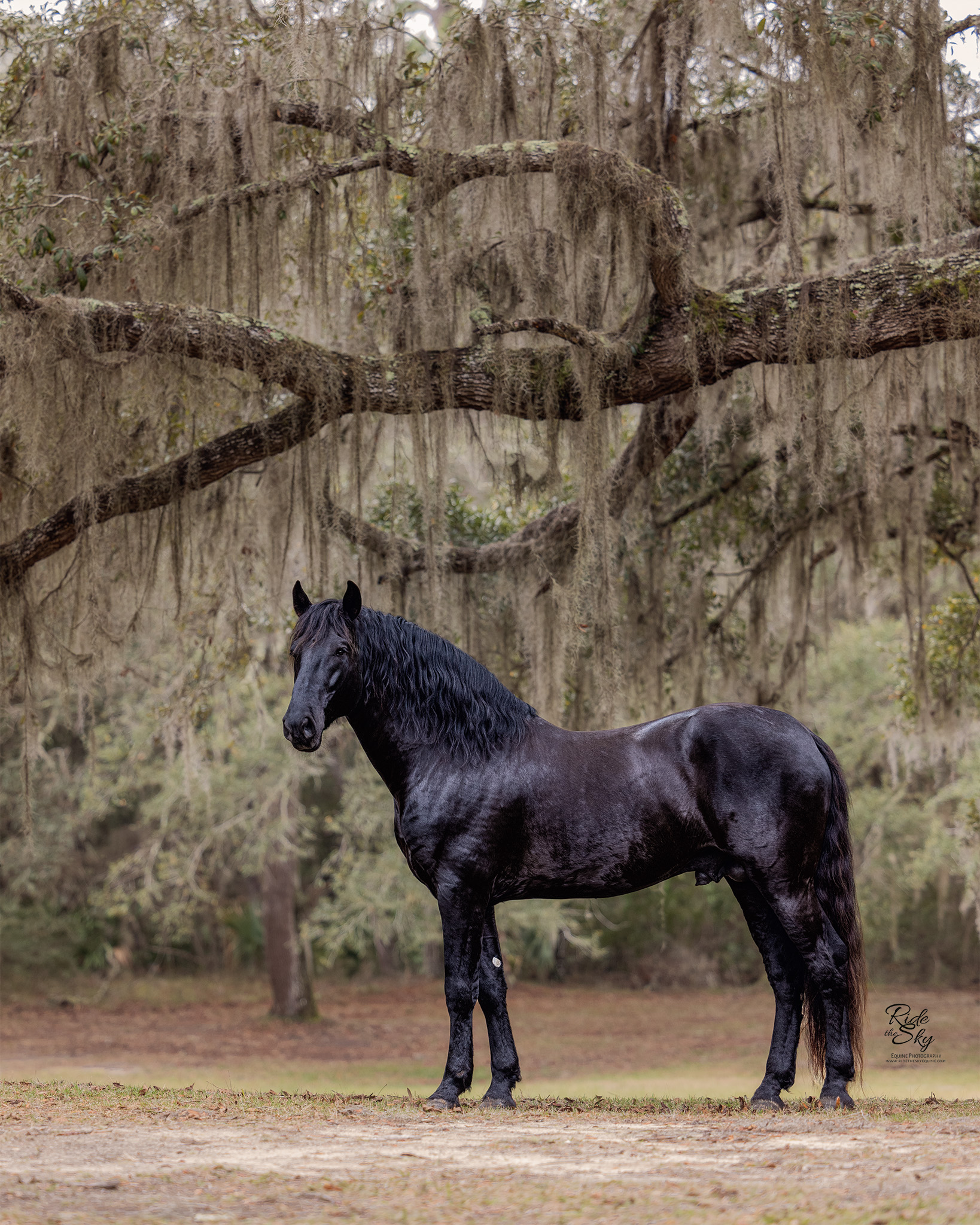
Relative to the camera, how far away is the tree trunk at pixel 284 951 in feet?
56.0

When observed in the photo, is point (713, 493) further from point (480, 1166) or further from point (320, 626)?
point (480, 1166)

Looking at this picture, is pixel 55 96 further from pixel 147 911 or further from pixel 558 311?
pixel 147 911

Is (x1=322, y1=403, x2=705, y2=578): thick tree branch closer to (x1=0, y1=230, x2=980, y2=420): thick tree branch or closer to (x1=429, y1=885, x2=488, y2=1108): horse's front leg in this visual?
(x1=0, y1=230, x2=980, y2=420): thick tree branch

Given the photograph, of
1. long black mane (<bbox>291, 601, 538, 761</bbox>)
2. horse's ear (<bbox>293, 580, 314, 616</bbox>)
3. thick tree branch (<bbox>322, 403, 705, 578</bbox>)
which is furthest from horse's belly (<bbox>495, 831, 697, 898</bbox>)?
thick tree branch (<bbox>322, 403, 705, 578</bbox>)

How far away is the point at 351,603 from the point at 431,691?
489 mm

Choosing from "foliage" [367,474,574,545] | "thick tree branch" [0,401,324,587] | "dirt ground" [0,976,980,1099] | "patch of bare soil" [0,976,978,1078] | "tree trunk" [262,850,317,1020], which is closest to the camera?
"thick tree branch" [0,401,324,587]

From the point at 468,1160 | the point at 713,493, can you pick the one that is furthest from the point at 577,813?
the point at 713,493

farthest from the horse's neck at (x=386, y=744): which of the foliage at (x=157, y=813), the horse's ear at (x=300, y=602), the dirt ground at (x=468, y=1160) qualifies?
the foliage at (x=157, y=813)

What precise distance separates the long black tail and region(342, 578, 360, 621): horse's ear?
195cm

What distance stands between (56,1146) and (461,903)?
1666mm

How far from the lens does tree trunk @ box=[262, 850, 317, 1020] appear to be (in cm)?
1708

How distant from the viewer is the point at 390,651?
4.93m

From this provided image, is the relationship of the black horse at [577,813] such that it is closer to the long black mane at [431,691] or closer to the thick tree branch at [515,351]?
the long black mane at [431,691]

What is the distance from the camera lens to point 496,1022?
491 cm
